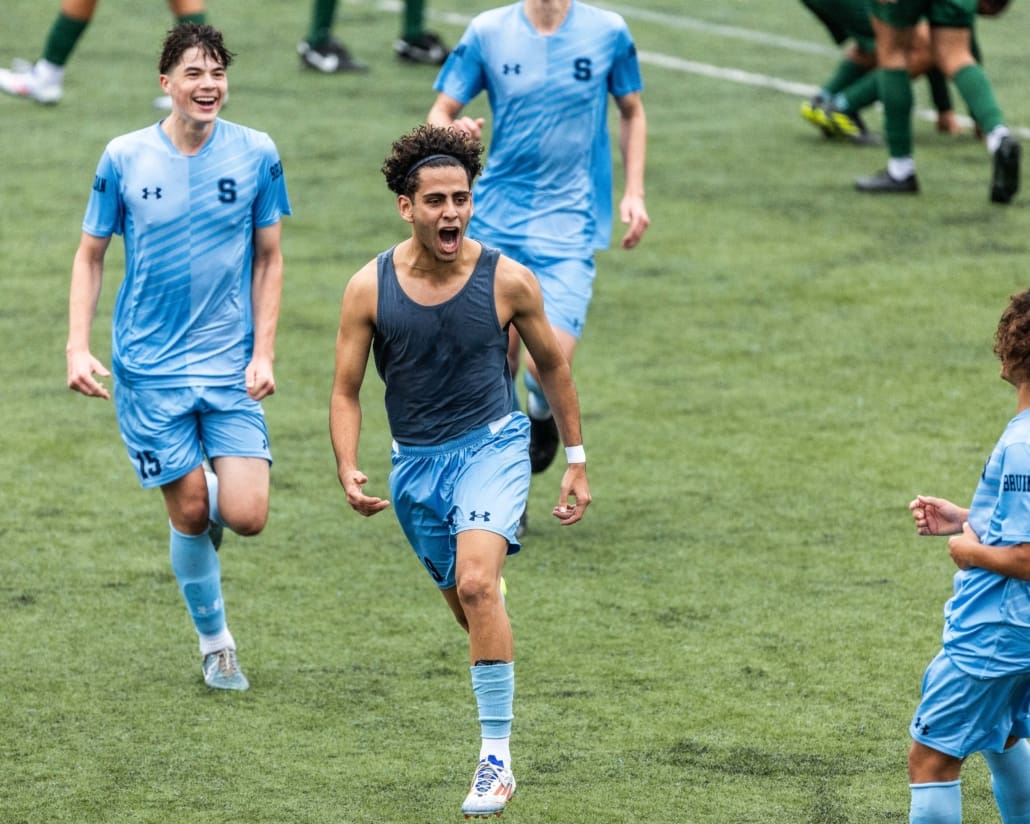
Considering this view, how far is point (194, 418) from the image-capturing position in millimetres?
6777

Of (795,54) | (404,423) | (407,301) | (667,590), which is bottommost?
(795,54)

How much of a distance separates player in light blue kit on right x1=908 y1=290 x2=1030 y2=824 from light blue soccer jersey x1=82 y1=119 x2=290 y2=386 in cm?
276

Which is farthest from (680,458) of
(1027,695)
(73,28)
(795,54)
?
(795,54)

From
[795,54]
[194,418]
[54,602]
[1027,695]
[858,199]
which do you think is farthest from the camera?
[795,54]

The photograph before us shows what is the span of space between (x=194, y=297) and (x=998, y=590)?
3.14 metres

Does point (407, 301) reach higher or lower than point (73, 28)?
higher

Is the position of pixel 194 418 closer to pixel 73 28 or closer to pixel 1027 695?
pixel 1027 695

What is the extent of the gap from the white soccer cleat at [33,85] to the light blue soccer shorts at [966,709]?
36.8 feet

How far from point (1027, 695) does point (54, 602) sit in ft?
13.6

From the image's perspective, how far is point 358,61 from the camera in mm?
16375

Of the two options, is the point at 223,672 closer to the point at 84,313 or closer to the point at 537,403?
the point at 84,313

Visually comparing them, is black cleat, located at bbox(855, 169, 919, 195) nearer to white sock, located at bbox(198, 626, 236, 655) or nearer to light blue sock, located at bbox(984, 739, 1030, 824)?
white sock, located at bbox(198, 626, 236, 655)

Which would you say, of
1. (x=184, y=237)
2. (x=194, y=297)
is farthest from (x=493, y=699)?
(x=184, y=237)

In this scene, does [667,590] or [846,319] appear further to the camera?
[846,319]
